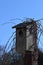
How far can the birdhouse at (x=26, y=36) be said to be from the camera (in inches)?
269

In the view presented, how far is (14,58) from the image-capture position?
7512 millimetres

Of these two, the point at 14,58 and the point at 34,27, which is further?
the point at 14,58

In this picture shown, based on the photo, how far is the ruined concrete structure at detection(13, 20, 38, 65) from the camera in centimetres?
682

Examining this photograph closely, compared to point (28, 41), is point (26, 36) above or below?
above

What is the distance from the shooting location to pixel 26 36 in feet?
22.8

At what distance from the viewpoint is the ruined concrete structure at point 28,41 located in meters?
6.82

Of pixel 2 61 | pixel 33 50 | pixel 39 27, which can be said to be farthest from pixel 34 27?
pixel 2 61

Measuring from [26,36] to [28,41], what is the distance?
0.13 metres

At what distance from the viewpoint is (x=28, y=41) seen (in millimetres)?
6934

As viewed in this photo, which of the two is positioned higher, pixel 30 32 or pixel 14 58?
pixel 30 32

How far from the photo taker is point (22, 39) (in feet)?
22.8

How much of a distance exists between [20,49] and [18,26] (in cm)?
58

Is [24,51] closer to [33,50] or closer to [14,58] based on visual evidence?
[33,50]

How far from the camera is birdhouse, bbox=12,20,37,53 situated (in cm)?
682
